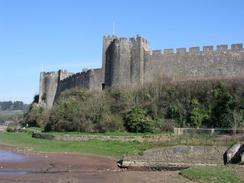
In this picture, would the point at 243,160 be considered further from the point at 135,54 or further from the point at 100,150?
the point at 135,54

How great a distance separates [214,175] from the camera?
65.5 feet

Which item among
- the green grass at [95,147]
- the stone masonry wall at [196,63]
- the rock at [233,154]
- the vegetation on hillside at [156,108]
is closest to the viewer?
the rock at [233,154]

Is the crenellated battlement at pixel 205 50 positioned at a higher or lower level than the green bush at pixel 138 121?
higher

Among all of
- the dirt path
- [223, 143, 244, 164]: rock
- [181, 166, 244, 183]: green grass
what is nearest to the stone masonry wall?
the dirt path

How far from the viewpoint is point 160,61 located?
4653cm

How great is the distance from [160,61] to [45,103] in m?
28.6

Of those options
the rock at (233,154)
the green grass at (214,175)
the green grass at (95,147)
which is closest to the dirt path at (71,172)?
the green grass at (214,175)

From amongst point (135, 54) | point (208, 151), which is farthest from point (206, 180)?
point (135, 54)

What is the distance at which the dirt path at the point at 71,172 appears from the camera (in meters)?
21.7

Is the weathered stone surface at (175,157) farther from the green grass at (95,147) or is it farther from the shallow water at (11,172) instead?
the shallow water at (11,172)

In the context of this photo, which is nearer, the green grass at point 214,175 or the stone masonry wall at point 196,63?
the green grass at point 214,175

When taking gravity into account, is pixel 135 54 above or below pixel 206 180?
above

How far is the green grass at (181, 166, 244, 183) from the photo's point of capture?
19.1 meters

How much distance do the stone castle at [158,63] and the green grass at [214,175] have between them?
22.1 metres
